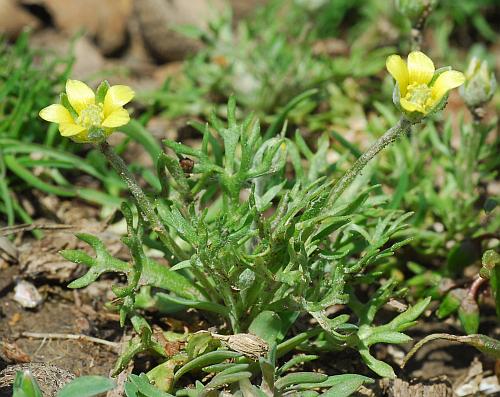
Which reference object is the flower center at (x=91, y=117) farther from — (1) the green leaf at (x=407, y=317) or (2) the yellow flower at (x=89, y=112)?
(1) the green leaf at (x=407, y=317)

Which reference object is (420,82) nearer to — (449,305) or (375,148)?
(375,148)

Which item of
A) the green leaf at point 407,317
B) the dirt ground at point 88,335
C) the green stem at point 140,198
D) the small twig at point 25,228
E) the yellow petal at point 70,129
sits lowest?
the dirt ground at point 88,335

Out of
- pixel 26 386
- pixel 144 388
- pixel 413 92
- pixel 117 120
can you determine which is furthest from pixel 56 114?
pixel 413 92

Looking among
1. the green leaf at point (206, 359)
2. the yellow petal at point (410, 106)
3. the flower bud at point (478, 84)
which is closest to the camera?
the yellow petal at point (410, 106)

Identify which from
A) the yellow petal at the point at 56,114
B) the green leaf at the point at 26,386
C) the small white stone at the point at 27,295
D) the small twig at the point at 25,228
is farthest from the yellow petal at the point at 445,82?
the small white stone at the point at 27,295

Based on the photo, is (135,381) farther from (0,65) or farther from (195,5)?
(195,5)

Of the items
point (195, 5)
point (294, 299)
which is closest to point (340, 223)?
point (294, 299)
